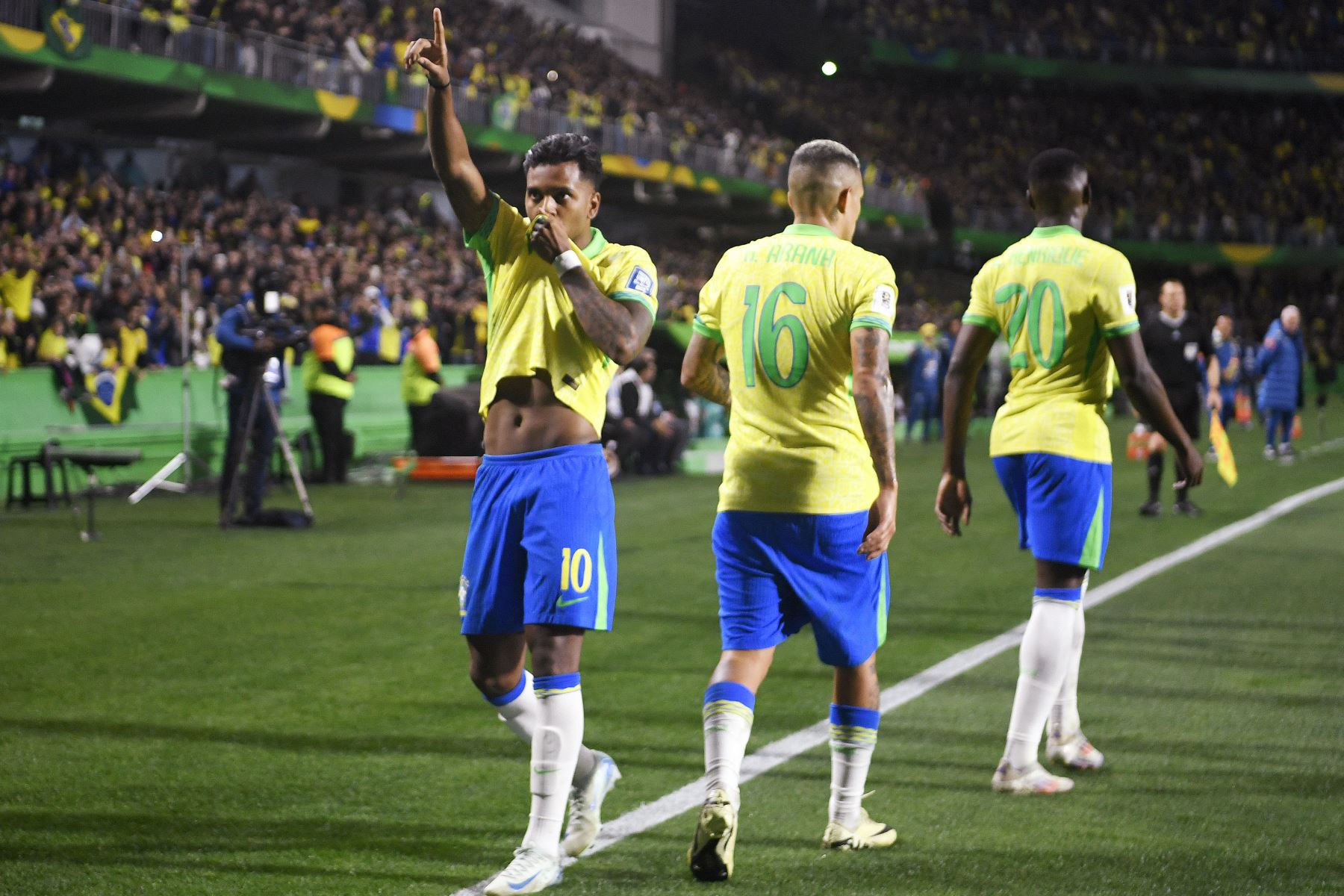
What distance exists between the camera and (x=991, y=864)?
4.46 metres

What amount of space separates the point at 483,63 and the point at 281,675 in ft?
95.7

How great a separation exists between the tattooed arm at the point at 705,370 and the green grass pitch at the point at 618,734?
132 cm

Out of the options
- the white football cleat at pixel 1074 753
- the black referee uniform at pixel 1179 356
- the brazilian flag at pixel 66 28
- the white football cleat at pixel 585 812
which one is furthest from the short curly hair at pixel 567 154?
the brazilian flag at pixel 66 28

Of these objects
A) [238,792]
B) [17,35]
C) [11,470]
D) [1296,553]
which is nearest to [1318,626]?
[1296,553]

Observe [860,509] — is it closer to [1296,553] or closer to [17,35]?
[1296,553]

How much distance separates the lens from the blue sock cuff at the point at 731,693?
168 inches

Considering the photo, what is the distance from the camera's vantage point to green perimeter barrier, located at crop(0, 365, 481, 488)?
1611cm

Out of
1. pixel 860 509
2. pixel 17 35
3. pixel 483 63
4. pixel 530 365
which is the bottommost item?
pixel 860 509

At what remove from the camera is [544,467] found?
4.05m

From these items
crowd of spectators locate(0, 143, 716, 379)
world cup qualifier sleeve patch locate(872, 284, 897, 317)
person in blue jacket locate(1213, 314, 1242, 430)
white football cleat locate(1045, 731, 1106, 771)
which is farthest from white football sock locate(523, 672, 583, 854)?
person in blue jacket locate(1213, 314, 1242, 430)

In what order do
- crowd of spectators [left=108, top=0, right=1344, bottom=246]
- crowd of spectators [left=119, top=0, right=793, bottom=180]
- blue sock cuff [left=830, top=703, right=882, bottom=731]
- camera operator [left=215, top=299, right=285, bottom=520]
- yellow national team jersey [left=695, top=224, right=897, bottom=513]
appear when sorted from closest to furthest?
1. yellow national team jersey [left=695, top=224, right=897, bottom=513]
2. blue sock cuff [left=830, top=703, right=882, bottom=731]
3. camera operator [left=215, top=299, right=285, bottom=520]
4. crowd of spectators [left=119, top=0, right=793, bottom=180]
5. crowd of spectators [left=108, top=0, right=1344, bottom=246]

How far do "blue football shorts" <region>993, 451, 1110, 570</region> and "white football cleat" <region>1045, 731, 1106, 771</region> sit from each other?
73cm

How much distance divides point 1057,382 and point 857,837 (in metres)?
1.71

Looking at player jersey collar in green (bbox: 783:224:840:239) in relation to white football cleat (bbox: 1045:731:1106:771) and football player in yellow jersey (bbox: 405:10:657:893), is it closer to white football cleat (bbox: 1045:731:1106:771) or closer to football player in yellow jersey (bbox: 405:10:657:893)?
football player in yellow jersey (bbox: 405:10:657:893)
